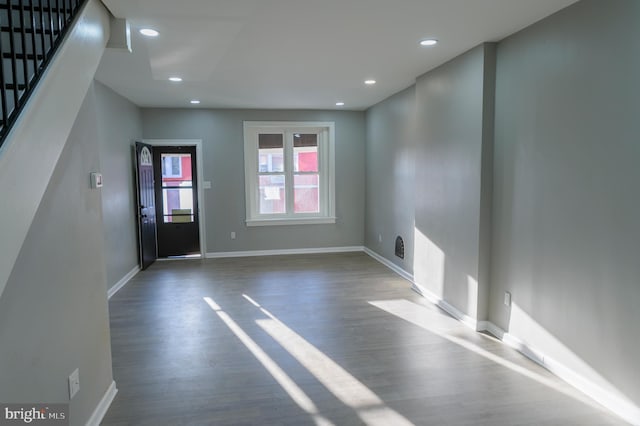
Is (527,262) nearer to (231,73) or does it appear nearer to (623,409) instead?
(623,409)

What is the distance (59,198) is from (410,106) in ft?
13.7

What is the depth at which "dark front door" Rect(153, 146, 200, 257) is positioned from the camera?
6.60 m

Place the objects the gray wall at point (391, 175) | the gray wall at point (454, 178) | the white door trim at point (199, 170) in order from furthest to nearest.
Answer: the white door trim at point (199, 170), the gray wall at point (391, 175), the gray wall at point (454, 178)

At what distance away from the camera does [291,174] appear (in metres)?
6.94

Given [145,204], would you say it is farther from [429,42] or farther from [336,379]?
[429,42]

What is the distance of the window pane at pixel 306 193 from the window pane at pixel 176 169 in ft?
5.96

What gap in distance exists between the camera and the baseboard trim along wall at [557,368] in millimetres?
2277

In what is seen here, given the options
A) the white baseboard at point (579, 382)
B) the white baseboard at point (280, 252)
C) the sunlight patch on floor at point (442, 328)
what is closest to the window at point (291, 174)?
the white baseboard at point (280, 252)

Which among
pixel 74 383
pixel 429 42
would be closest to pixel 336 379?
pixel 74 383

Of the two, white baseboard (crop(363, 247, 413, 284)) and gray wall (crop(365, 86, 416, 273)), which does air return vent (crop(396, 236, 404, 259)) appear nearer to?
gray wall (crop(365, 86, 416, 273))

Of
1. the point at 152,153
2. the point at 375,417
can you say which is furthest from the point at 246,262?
the point at 375,417

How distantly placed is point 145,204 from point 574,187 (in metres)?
5.45

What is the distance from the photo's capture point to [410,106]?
5055 millimetres

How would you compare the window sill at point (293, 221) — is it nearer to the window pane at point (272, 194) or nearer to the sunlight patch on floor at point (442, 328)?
the window pane at point (272, 194)
